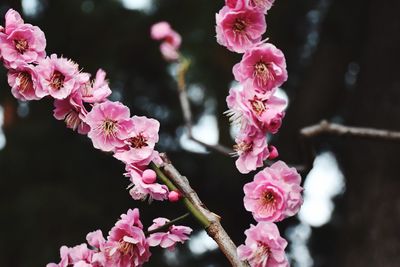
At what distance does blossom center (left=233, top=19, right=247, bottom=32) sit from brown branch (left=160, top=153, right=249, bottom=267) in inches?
7.3

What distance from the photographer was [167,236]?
0.79 metres

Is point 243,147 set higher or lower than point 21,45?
lower

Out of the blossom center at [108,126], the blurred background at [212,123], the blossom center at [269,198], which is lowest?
the blossom center at [269,198]

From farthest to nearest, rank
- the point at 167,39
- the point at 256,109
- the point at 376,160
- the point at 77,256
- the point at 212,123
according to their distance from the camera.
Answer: the point at 212,123, the point at 376,160, the point at 167,39, the point at 77,256, the point at 256,109

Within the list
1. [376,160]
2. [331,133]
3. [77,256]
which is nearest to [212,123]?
[376,160]

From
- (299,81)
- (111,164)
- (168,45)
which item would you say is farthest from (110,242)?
(299,81)

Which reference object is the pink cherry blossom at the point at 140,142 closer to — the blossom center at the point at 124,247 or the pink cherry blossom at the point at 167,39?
the blossom center at the point at 124,247

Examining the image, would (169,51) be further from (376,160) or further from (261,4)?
(261,4)

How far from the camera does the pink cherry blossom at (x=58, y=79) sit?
2.48ft

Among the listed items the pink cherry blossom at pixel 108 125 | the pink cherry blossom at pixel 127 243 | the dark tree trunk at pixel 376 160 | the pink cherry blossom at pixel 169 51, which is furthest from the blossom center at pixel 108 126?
the dark tree trunk at pixel 376 160

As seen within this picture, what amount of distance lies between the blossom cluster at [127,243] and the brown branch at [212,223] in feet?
0.21

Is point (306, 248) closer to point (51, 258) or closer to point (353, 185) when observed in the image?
point (353, 185)

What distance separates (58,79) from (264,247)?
0.33 metres

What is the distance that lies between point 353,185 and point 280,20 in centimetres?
85
